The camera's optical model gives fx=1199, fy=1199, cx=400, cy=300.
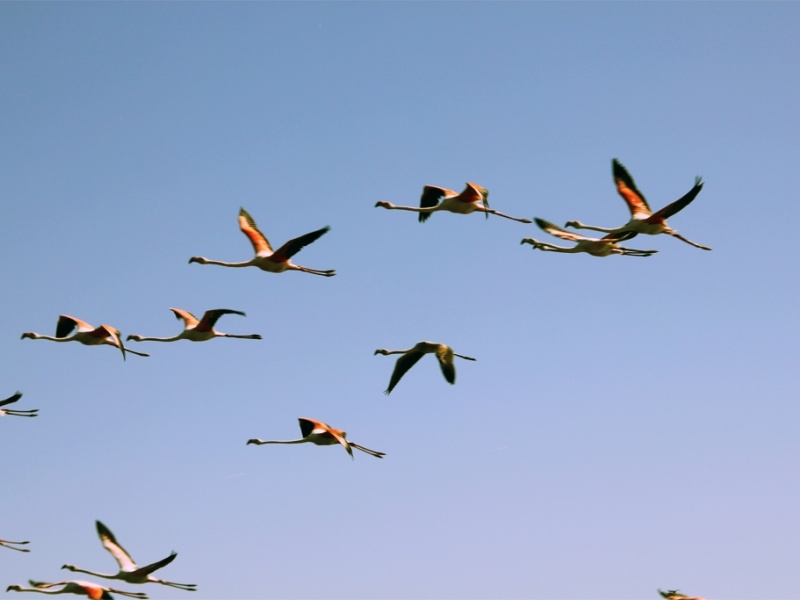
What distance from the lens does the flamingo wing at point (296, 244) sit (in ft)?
81.3

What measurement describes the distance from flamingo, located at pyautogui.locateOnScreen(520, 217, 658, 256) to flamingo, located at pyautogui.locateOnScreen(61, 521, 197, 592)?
36.8 ft

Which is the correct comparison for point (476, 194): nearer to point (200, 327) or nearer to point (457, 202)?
point (457, 202)

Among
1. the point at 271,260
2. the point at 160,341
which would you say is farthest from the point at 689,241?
the point at 160,341

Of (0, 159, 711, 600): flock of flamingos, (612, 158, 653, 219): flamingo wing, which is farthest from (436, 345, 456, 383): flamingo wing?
(612, 158, 653, 219): flamingo wing

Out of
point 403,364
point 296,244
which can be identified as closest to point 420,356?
point 403,364

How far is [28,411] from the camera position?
96.0 feet

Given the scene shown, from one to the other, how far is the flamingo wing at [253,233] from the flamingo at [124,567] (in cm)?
682

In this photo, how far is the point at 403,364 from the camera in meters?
A: 24.6

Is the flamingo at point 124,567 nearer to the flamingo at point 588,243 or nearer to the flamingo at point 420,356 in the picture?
the flamingo at point 420,356

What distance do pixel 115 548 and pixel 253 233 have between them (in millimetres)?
7490

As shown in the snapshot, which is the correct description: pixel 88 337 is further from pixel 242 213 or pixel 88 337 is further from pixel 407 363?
pixel 407 363

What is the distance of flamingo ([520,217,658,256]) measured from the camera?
85.4 feet

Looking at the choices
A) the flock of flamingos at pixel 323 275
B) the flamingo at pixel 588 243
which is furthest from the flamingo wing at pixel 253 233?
the flamingo at pixel 588 243

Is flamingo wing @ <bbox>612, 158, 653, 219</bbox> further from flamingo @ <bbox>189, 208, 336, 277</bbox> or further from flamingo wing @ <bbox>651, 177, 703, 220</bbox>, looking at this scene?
flamingo @ <bbox>189, 208, 336, 277</bbox>
